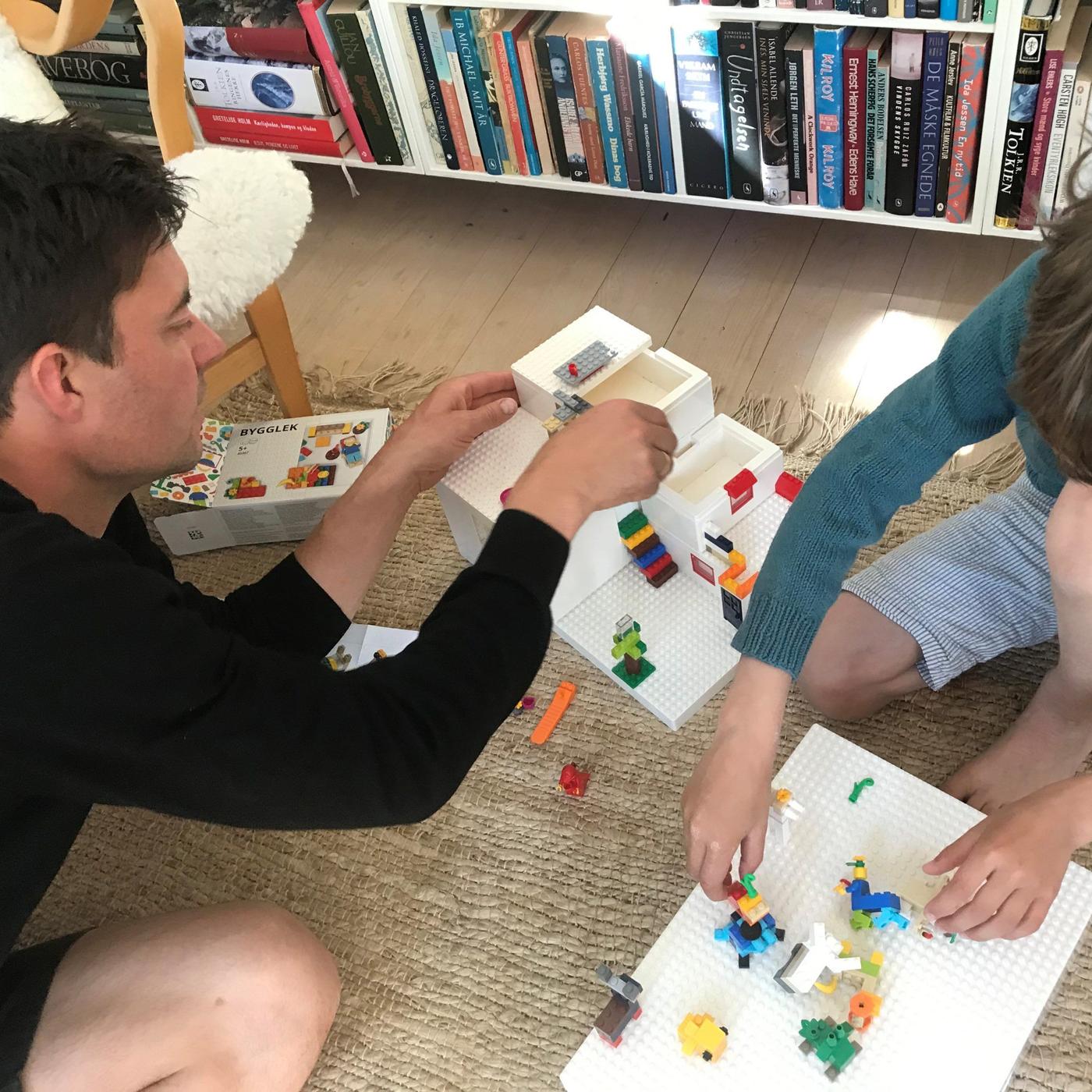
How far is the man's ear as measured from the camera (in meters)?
0.78

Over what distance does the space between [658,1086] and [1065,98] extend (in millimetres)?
1268

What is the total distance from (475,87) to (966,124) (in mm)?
768

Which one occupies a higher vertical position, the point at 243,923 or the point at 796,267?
the point at 243,923

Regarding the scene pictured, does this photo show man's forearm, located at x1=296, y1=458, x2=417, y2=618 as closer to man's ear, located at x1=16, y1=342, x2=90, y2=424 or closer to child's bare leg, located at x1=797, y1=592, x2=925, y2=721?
man's ear, located at x1=16, y1=342, x2=90, y2=424

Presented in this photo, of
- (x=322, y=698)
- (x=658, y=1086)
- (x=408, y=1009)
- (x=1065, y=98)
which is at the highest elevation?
(x=322, y=698)

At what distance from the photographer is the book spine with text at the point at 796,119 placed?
1.47 m

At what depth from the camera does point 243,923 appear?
979mm

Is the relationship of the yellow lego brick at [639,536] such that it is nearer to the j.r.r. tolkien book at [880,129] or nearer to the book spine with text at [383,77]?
the j.r.r. tolkien book at [880,129]

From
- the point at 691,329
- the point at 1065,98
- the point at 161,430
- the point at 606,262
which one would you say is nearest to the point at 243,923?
the point at 161,430

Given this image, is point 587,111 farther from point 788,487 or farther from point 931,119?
point 788,487

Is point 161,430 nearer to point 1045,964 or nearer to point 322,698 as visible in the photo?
point 322,698

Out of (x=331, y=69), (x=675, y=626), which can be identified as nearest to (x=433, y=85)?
(x=331, y=69)

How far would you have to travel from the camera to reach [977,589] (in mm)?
1100

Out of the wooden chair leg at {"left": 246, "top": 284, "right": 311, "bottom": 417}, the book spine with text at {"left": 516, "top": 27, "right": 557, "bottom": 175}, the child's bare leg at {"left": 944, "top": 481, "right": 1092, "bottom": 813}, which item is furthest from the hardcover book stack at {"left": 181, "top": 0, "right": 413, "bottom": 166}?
the child's bare leg at {"left": 944, "top": 481, "right": 1092, "bottom": 813}
